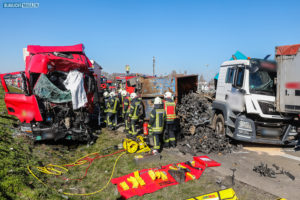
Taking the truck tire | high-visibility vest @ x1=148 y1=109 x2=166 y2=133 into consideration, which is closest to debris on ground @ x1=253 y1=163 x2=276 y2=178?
the truck tire

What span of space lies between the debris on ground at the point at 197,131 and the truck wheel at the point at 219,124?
286mm

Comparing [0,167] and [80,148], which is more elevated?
[0,167]

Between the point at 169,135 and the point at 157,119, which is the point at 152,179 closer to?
the point at 157,119

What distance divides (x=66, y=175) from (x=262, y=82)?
19.5ft

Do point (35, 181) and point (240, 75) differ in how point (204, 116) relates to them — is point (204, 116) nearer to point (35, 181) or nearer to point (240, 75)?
point (240, 75)

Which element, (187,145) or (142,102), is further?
(142,102)

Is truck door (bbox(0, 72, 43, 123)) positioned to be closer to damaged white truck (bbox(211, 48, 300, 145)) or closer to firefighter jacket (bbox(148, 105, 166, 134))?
firefighter jacket (bbox(148, 105, 166, 134))

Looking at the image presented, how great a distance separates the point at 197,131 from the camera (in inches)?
274

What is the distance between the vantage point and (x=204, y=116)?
25.2ft

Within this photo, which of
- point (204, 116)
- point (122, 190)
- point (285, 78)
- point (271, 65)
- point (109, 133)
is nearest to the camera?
point (122, 190)

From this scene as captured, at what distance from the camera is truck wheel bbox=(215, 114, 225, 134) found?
22.2ft

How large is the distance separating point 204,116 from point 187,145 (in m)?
1.81

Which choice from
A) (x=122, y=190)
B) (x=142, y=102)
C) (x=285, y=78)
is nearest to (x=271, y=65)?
(x=285, y=78)

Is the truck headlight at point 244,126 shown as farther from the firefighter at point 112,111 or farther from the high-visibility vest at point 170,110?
the firefighter at point 112,111
